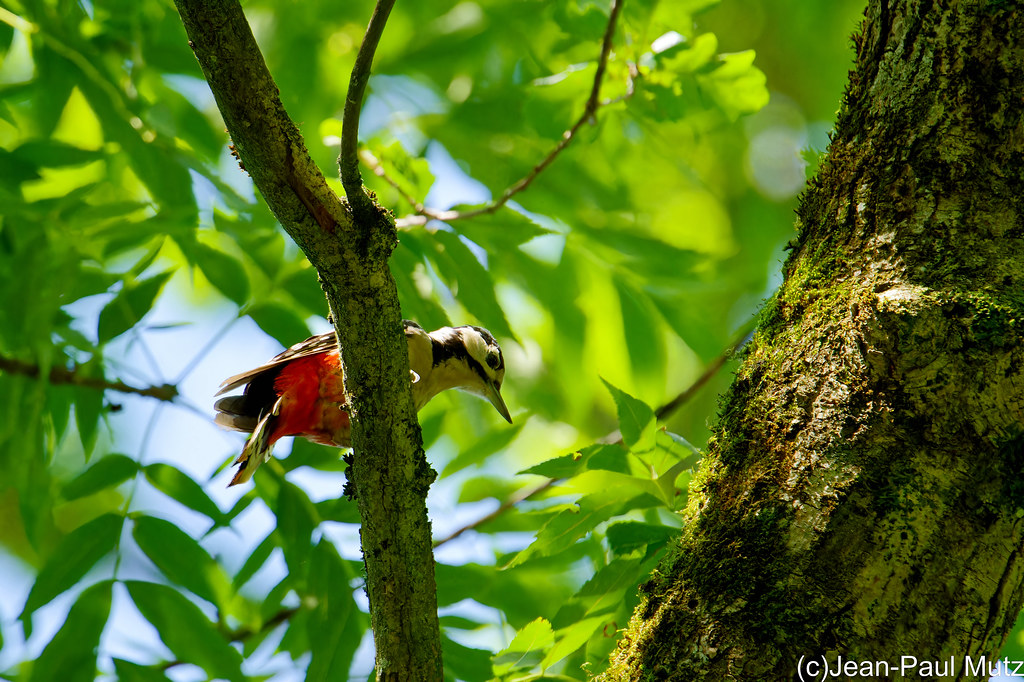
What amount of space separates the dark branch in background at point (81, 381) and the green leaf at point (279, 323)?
584 mm

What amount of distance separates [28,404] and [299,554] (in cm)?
126

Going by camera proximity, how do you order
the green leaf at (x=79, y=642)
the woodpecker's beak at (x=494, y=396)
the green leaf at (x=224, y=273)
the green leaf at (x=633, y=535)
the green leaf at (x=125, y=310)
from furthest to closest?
the woodpecker's beak at (x=494, y=396) → the green leaf at (x=224, y=273) → the green leaf at (x=125, y=310) → the green leaf at (x=79, y=642) → the green leaf at (x=633, y=535)

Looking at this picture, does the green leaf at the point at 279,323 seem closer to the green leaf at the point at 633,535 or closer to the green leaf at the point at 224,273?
the green leaf at the point at 224,273

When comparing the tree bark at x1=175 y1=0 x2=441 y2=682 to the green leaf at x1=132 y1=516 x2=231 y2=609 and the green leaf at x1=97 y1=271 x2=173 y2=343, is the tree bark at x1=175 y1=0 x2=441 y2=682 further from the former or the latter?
the green leaf at x1=97 y1=271 x2=173 y2=343

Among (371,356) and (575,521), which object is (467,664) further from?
(371,356)

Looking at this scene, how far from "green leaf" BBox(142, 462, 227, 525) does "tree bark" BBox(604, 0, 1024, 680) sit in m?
1.87

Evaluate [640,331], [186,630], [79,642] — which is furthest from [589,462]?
[79,642]

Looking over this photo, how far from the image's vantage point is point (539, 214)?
169 inches

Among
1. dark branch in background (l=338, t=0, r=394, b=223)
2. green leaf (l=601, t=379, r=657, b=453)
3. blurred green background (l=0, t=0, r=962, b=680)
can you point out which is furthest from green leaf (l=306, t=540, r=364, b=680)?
dark branch in background (l=338, t=0, r=394, b=223)

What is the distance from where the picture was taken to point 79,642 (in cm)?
315

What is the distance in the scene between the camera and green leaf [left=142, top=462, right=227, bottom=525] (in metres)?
3.47

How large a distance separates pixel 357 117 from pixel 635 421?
4.28 ft

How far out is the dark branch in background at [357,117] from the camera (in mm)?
2109

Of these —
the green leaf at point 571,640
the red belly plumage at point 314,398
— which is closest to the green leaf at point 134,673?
the red belly plumage at point 314,398
